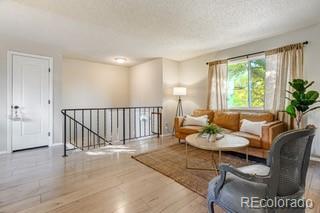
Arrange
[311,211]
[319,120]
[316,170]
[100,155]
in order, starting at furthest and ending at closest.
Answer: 1. [100,155]
2. [319,120]
3. [316,170]
4. [311,211]

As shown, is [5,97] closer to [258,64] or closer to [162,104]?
[162,104]

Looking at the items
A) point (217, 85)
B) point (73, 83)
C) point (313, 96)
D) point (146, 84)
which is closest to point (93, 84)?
point (73, 83)

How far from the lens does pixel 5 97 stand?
142 inches

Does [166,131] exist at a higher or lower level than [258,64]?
lower

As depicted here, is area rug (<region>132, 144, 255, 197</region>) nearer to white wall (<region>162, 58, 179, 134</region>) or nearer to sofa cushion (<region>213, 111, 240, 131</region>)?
sofa cushion (<region>213, 111, 240, 131</region>)

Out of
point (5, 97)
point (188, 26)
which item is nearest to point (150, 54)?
point (188, 26)

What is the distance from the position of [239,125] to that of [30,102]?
4.73 meters

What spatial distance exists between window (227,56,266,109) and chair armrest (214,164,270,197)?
3.20 m

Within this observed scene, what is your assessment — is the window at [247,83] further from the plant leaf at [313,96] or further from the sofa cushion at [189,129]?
the sofa cushion at [189,129]

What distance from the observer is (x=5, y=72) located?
11.8 feet

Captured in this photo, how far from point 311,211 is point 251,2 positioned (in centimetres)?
257

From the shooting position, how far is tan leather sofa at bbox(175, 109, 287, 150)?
116 inches
